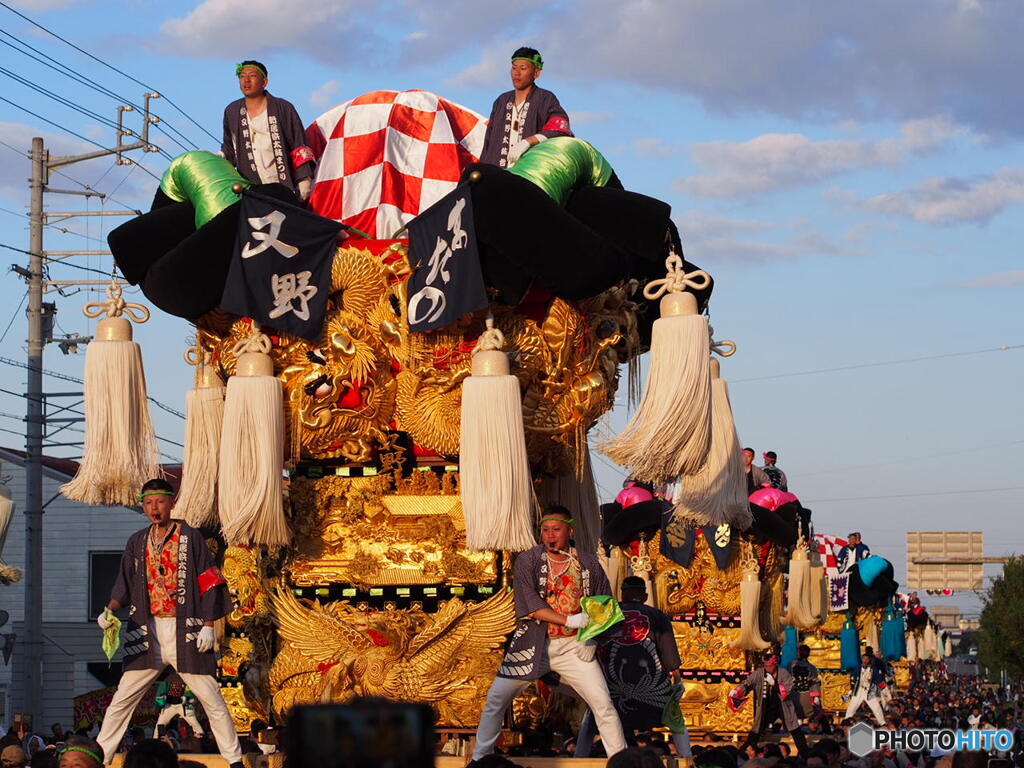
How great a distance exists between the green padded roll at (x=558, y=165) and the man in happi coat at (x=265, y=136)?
1.49 m

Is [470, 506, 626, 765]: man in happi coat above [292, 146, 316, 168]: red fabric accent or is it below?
below

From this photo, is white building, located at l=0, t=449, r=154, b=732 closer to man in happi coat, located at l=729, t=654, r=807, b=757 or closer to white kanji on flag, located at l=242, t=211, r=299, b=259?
man in happi coat, located at l=729, t=654, r=807, b=757

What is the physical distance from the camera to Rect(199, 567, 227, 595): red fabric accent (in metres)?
8.16

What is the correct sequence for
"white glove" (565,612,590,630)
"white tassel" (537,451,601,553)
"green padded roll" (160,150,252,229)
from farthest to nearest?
1. "white tassel" (537,451,601,553)
2. "green padded roll" (160,150,252,229)
3. "white glove" (565,612,590,630)

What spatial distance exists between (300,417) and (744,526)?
2.79 meters

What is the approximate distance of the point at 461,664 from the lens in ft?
29.8

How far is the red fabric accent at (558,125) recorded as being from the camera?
9.66 metres

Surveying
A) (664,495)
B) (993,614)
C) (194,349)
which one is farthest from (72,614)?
(993,614)

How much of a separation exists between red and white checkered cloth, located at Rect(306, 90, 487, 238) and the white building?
1865 cm

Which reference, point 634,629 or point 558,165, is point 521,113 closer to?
point 558,165

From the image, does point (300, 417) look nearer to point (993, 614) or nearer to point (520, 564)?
point (520, 564)

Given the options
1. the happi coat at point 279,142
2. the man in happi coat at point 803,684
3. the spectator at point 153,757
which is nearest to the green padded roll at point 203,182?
the happi coat at point 279,142

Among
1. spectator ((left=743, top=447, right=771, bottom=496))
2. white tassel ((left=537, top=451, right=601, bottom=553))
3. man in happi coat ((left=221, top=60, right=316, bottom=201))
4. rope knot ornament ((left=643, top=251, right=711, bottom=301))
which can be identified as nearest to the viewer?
rope knot ornament ((left=643, top=251, right=711, bottom=301))

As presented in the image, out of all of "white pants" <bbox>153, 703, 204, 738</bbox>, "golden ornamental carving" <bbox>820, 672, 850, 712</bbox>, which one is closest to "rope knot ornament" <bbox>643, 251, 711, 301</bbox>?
"white pants" <bbox>153, 703, 204, 738</bbox>
